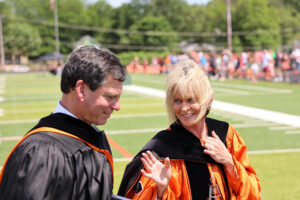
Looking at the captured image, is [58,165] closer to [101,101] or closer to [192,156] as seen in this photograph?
[101,101]

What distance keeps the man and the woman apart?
785 mm

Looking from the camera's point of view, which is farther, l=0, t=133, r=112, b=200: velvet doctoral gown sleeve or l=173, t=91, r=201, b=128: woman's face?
l=173, t=91, r=201, b=128: woman's face

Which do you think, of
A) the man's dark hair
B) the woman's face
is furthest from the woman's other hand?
the man's dark hair

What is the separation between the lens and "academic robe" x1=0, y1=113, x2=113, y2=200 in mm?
1837

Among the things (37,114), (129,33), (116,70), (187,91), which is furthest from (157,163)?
(129,33)

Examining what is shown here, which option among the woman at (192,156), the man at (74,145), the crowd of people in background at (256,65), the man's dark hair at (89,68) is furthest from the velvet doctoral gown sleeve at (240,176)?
the crowd of people in background at (256,65)

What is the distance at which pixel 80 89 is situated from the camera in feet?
6.97

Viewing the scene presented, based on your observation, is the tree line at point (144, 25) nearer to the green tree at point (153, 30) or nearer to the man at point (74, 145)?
the green tree at point (153, 30)

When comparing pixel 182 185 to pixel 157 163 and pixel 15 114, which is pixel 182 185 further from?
pixel 15 114

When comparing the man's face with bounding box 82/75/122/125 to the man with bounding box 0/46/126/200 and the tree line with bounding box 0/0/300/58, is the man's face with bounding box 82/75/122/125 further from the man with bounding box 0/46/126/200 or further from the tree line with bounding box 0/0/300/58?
the tree line with bounding box 0/0/300/58

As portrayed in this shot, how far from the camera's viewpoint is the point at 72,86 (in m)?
2.14

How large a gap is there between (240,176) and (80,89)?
1399 millimetres

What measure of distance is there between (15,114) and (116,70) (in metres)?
12.6

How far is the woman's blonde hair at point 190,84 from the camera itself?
120 inches
